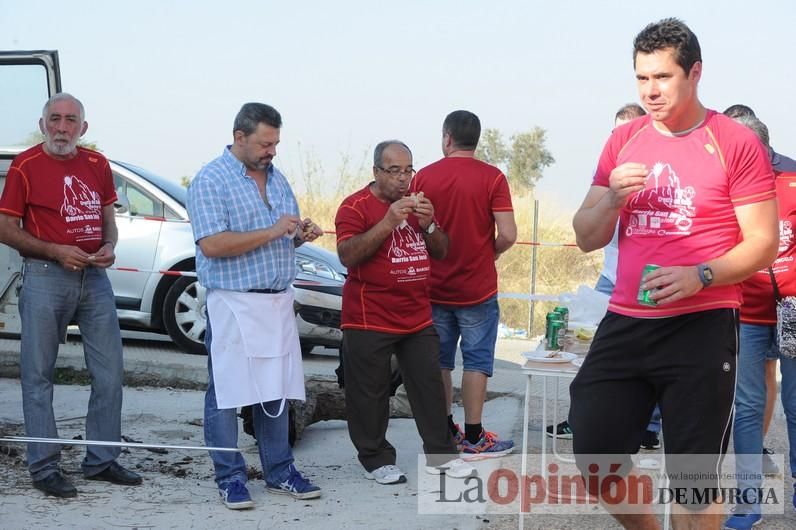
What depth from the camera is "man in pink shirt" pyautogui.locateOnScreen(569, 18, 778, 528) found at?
3.37 metres

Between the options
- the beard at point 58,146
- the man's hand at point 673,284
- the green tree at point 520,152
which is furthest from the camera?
the green tree at point 520,152

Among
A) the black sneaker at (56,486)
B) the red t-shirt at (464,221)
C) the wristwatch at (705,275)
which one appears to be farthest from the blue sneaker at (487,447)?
the wristwatch at (705,275)

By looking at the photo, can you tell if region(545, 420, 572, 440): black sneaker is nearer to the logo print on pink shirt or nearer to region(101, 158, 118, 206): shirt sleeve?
region(101, 158, 118, 206): shirt sleeve

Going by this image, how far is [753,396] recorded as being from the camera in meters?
4.81

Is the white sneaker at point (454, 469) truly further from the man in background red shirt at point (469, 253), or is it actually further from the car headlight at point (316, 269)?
the car headlight at point (316, 269)

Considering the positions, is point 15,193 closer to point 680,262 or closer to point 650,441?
point 680,262

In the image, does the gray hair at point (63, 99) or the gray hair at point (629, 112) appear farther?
the gray hair at point (629, 112)

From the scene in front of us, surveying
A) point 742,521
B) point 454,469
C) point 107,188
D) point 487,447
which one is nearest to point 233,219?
point 107,188

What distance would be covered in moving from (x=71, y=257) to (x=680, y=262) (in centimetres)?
311

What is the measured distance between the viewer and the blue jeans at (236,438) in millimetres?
5129

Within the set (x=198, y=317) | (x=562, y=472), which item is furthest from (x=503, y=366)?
(x=562, y=472)

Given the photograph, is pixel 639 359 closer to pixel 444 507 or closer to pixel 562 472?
pixel 444 507

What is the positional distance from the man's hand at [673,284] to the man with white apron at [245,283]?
2.18m

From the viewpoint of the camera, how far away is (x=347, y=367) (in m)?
5.65
